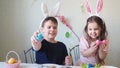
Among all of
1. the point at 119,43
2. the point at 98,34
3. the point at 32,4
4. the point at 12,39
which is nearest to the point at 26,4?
the point at 32,4

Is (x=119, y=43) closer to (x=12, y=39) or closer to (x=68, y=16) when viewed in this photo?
(x=68, y=16)

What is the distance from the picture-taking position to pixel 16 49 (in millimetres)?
2191

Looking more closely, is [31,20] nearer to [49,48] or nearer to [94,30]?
[49,48]

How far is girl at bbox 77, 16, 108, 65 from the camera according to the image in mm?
1756

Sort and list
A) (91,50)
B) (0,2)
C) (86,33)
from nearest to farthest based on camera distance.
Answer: (91,50), (86,33), (0,2)

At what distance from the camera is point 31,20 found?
2154 millimetres

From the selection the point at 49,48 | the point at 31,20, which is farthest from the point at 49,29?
the point at 31,20

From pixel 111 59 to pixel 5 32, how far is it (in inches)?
42.8

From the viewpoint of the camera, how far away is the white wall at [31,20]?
2123 millimetres

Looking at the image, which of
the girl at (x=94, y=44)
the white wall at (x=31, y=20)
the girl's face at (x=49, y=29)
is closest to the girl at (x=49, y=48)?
the girl's face at (x=49, y=29)

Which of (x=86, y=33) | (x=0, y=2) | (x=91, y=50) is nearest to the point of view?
(x=91, y=50)

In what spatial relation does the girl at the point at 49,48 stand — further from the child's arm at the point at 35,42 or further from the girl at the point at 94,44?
the girl at the point at 94,44

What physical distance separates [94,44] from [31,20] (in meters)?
0.70

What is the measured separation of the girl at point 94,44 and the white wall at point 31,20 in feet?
1.08
